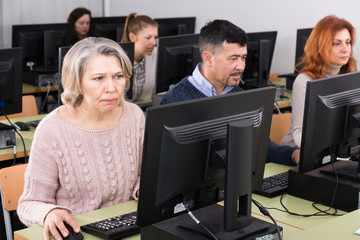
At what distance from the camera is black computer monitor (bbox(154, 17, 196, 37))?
5.61 metres

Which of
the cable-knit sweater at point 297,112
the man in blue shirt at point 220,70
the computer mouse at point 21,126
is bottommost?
the computer mouse at point 21,126

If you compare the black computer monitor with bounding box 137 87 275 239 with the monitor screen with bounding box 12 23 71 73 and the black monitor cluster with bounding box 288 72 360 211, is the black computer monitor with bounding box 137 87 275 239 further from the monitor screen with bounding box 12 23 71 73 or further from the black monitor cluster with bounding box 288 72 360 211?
the monitor screen with bounding box 12 23 71 73

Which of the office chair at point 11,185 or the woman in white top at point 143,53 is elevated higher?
the woman in white top at point 143,53

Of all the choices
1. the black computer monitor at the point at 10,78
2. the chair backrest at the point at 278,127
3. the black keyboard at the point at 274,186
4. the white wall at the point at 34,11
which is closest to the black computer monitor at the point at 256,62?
the chair backrest at the point at 278,127

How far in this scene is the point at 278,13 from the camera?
5145 mm

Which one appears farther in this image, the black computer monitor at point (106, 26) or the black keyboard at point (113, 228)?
the black computer monitor at point (106, 26)

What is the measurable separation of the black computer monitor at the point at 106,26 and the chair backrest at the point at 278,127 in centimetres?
266

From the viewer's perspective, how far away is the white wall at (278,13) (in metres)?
4.75

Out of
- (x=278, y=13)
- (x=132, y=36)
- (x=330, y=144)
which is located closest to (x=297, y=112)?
(x=330, y=144)

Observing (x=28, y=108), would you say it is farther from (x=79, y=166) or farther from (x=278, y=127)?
(x=79, y=166)

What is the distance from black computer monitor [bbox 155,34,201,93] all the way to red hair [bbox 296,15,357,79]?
2.70 feet

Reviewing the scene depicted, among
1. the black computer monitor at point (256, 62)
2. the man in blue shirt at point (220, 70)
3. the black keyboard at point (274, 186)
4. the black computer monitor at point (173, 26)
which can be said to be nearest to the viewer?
the black keyboard at point (274, 186)

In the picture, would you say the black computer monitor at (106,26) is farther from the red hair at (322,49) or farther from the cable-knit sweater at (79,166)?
the cable-knit sweater at (79,166)

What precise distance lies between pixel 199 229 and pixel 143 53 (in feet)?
8.98
